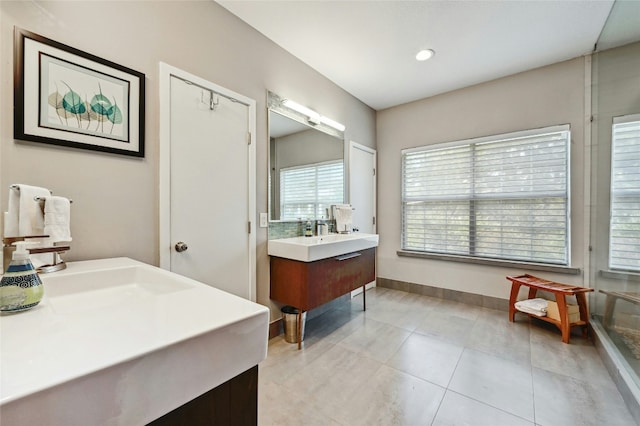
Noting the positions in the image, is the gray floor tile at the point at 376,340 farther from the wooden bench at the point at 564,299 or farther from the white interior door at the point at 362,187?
the wooden bench at the point at 564,299

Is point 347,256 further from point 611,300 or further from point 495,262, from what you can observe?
point 611,300

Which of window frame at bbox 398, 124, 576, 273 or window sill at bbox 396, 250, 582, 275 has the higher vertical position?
window frame at bbox 398, 124, 576, 273

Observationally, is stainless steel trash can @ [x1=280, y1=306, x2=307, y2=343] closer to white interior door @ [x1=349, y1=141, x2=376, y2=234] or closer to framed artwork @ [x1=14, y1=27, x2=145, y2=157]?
white interior door @ [x1=349, y1=141, x2=376, y2=234]

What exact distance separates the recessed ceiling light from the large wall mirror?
1.06 metres

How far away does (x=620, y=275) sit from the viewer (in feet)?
6.48

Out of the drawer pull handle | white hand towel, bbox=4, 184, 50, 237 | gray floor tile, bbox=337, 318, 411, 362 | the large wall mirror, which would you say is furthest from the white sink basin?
white hand towel, bbox=4, 184, 50, 237

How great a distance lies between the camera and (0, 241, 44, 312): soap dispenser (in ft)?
2.21

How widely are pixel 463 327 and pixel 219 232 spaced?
2442mm

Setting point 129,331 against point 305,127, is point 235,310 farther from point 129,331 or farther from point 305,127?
point 305,127

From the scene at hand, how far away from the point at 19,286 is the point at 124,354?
516 mm

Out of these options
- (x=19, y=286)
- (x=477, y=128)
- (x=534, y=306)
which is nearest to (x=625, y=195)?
(x=534, y=306)

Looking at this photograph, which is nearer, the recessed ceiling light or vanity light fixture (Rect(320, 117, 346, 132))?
the recessed ceiling light

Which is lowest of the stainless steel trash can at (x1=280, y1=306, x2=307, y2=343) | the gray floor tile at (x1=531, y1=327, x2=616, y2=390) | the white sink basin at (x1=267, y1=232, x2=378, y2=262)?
the gray floor tile at (x1=531, y1=327, x2=616, y2=390)

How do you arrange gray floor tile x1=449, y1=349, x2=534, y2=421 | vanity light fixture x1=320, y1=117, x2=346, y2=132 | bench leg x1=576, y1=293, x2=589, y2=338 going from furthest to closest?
vanity light fixture x1=320, y1=117, x2=346, y2=132
bench leg x1=576, y1=293, x2=589, y2=338
gray floor tile x1=449, y1=349, x2=534, y2=421
